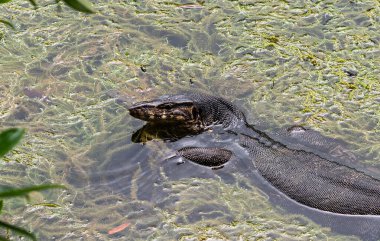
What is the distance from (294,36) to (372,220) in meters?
2.45

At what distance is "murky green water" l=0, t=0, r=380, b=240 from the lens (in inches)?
192

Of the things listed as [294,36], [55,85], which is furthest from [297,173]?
[55,85]

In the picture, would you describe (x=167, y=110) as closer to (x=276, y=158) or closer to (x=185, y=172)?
(x=185, y=172)

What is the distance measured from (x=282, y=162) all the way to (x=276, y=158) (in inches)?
2.9

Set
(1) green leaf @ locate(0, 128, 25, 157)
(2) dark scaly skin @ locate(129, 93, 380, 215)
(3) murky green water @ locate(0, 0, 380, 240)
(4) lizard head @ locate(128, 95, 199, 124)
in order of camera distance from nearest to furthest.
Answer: (1) green leaf @ locate(0, 128, 25, 157)
(3) murky green water @ locate(0, 0, 380, 240)
(2) dark scaly skin @ locate(129, 93, 380, 215)
(4) lizard head @ locate(128, 95, 199, 124)

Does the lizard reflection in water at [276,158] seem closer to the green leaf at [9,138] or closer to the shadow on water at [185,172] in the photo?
the shadow on water at [185,172]

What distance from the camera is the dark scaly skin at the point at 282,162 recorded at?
5004mm

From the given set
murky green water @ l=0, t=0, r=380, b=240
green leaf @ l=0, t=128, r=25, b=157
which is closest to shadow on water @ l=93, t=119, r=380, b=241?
murky green water @ l=0, t=0, r=380, b=240

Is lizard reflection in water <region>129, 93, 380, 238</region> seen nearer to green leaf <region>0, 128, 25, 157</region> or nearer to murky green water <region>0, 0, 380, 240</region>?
murky green water <region>0, 0, 380, 240</region>

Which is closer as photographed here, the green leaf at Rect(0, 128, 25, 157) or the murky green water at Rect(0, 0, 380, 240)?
the green leaf at Rect(0, 128, 25, 157)

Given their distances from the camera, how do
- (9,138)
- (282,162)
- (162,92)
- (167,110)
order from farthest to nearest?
(162,92) < (167,110) < (282,162) < (9,138)

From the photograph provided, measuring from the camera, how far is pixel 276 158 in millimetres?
5453

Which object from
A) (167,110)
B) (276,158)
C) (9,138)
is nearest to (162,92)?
(167,110)

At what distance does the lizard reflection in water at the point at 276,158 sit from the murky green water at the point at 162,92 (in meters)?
0.18
